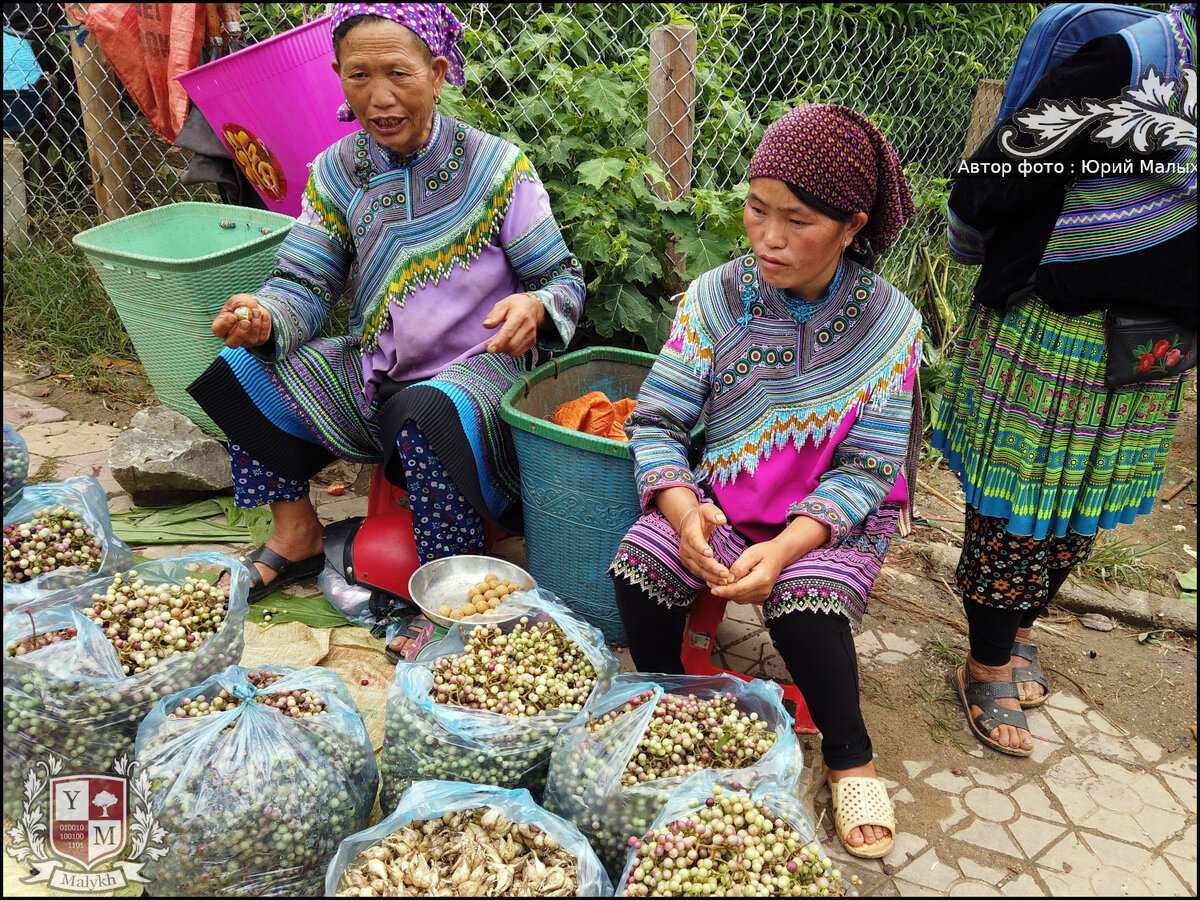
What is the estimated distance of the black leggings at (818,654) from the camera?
2.15 metres

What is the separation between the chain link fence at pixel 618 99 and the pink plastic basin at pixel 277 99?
0.51 metres

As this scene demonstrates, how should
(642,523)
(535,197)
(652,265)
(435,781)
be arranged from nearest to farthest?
(435,781) → (642,523) → (535,197) → (652,265)

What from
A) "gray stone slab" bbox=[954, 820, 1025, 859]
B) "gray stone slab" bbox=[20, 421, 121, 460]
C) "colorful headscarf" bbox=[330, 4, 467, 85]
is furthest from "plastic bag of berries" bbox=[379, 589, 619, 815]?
"gray stone slab" bbox=[20, 421, 121, 460]

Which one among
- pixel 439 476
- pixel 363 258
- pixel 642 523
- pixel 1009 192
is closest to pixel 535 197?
pixel 363 258

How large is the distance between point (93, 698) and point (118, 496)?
1.91 metres

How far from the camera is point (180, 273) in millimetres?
3314

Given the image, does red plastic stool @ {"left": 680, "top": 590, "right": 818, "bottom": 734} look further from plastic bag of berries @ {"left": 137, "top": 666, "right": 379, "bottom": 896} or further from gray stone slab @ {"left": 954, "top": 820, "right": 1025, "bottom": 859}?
plastic bag of berries @ {"left": 137, "top": 666, "right": 379, "bottom": 896}

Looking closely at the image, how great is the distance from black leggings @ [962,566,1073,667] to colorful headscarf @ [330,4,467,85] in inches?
85.8

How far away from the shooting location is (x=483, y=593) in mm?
2520

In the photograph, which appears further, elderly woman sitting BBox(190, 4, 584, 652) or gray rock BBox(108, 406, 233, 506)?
gray rock BBox(108, 406, 233, 506)

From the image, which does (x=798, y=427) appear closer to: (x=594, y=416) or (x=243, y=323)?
(x=594, y=416)

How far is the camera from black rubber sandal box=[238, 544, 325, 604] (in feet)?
9.71

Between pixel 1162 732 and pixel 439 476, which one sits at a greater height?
pixel 439 476

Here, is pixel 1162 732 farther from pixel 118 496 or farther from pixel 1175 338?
pixel 118 496
